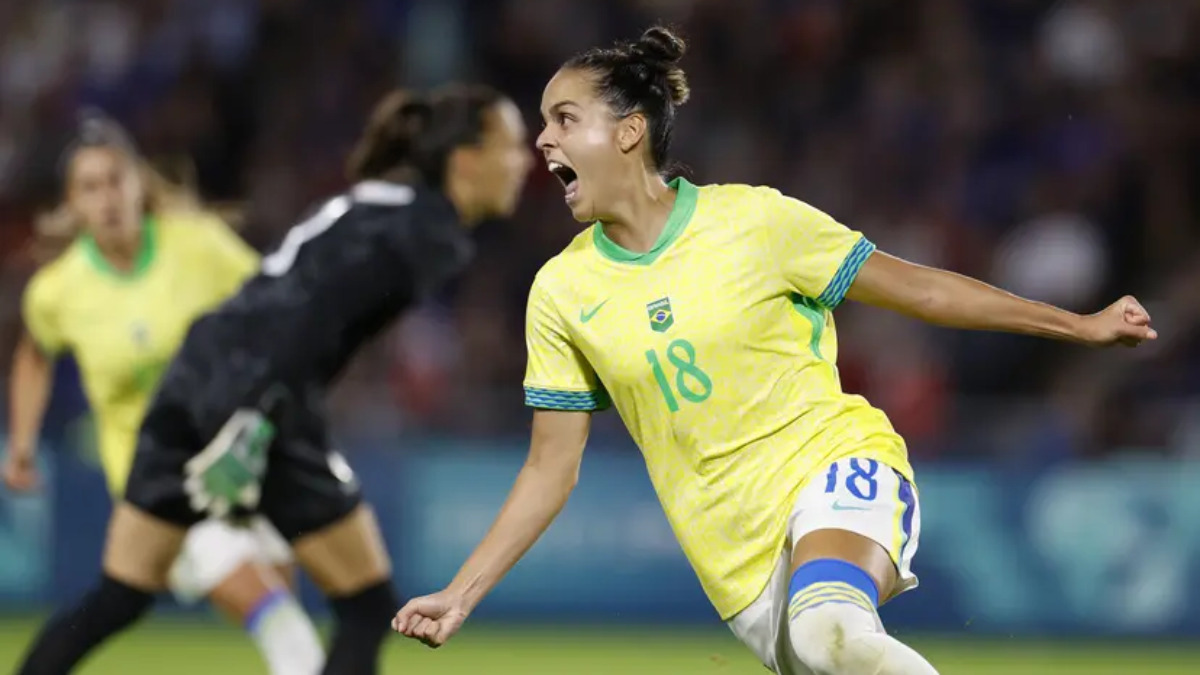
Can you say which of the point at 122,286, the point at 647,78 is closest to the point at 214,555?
the point at 122,286

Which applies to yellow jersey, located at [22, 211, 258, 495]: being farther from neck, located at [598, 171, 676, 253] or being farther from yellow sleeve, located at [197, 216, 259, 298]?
neck, located at [598, 171, 676, 253]

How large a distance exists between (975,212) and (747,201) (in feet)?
29.0

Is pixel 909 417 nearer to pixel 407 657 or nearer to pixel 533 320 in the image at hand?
pixel 407 657

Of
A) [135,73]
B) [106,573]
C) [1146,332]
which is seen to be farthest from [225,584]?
[135,73]

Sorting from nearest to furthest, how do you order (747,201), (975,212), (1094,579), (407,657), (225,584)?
(747,201), (225,584), (407,657), (1094,579), (975,212)

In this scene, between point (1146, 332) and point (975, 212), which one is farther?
point (975, 212)

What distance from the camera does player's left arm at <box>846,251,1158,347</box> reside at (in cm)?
446

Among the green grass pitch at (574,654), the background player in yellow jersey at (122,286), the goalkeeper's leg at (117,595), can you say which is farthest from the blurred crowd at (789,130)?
the goalkeeper's leg at (117,595)

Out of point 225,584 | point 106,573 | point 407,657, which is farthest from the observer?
point 407,657

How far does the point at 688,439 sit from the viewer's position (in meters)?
4.70

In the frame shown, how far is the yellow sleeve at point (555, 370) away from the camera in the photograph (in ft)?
15.7

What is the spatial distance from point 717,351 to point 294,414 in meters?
2.13

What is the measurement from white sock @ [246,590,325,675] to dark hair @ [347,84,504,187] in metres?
1.49

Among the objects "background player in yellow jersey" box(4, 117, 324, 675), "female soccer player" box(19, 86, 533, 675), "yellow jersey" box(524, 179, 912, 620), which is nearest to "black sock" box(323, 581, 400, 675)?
"female soccer player" box(19, 86, 533, 675)
